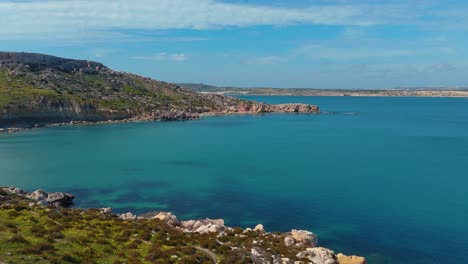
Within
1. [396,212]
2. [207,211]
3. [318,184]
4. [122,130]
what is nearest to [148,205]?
[207,211]

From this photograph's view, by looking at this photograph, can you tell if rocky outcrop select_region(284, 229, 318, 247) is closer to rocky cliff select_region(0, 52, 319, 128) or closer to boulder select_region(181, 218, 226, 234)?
boulder select_region(181, 218, 226, 234)

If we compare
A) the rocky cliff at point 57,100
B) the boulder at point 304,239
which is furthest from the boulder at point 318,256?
the rocky cliff at point 57,100

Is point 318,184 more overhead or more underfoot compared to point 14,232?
more underfoot

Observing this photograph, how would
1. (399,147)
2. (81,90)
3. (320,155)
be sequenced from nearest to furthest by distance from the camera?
(320,155) < (399,147) < (81,90)

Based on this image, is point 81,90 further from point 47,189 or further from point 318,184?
point 318,184

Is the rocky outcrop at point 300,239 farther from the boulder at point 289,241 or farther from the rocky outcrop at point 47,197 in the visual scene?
the rocky outcrop at point 47,197

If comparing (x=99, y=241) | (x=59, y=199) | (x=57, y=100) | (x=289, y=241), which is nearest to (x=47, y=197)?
(x=59, y=199)

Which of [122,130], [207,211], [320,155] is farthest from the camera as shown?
[122,130]
